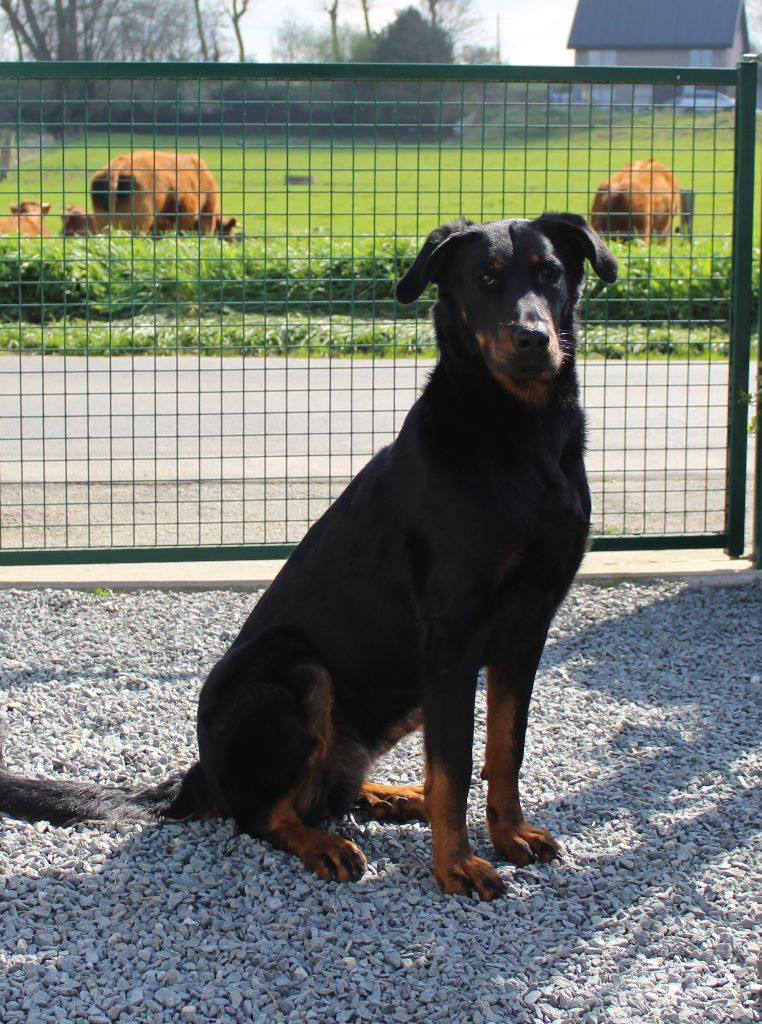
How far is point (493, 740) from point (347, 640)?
50 cm

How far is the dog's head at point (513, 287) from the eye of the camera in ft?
10.1

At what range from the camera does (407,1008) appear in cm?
258

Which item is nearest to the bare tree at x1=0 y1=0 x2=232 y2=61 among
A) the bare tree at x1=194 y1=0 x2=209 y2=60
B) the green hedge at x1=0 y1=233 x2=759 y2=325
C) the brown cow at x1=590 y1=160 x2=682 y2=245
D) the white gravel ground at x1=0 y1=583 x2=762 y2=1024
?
the bare tree at x1=194 y1=0 x2=209 y2=60

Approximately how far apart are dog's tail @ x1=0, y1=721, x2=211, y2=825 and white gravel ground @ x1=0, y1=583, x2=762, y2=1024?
0.06m

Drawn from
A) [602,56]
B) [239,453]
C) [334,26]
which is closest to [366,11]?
[334,26]

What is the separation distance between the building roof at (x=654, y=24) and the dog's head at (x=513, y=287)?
81208mm

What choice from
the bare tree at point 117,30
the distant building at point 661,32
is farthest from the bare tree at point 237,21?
the distant building at point 661,32

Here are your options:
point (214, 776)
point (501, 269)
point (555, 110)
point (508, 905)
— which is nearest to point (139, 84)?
point (555, 110)

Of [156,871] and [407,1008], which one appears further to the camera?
[156,871]

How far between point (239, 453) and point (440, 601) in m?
6.06

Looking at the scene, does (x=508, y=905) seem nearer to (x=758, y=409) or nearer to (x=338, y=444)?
(x=758, y=409)

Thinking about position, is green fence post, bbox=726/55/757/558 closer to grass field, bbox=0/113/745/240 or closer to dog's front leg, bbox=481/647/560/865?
grass field, bbox=0/113/745/240

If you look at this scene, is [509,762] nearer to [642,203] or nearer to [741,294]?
[741,294]

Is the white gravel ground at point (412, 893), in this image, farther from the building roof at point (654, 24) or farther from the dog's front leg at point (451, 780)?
the building roof at point (654, 24)
